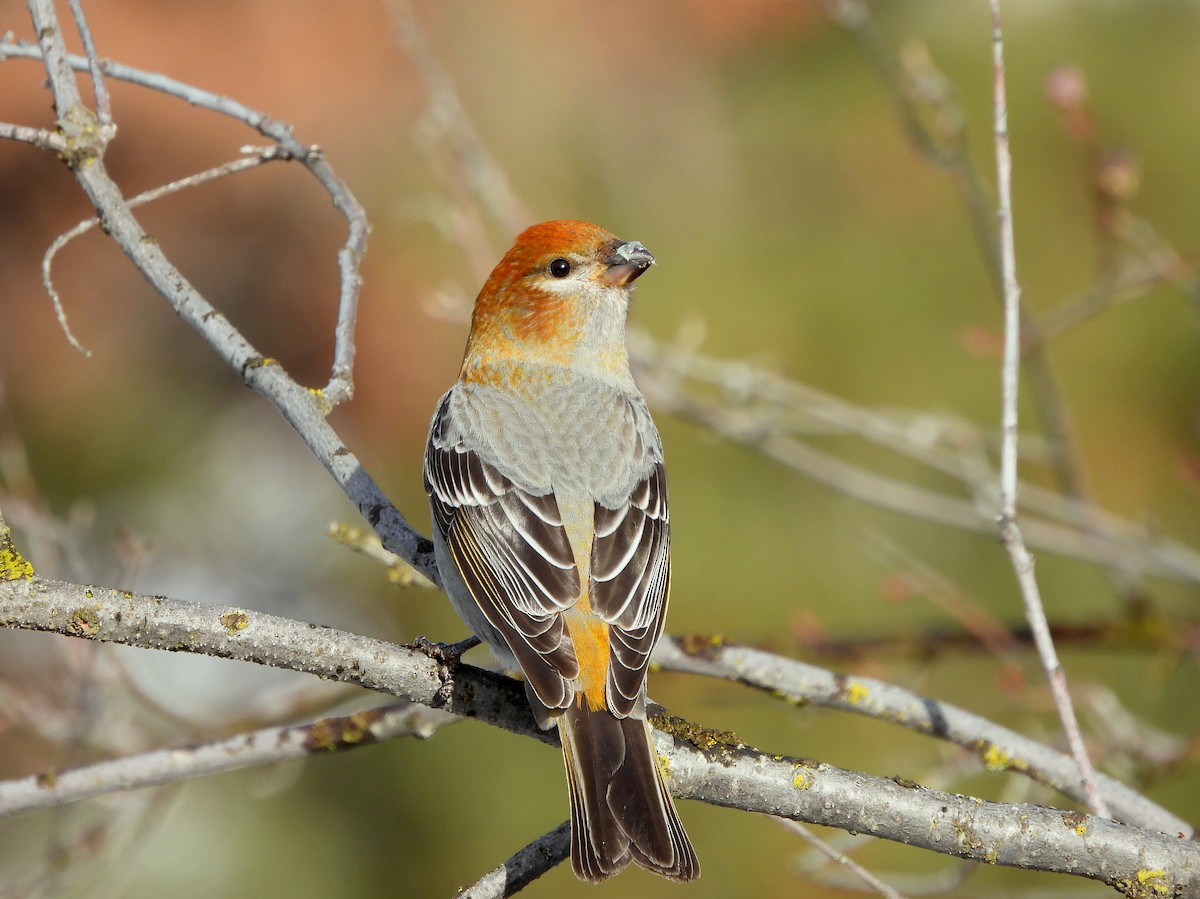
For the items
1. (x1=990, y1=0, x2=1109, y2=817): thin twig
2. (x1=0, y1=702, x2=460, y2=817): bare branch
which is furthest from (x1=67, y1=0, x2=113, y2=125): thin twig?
(x1=990, y1=0, x2=1109, y2=817): thin twig

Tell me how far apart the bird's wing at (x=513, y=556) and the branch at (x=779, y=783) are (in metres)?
0.46

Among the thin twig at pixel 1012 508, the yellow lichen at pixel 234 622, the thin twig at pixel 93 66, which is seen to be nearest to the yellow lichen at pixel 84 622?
the yellow lichen at pixel 234 622

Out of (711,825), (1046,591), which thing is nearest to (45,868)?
(711,825)

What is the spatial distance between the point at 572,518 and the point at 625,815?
3.52ft

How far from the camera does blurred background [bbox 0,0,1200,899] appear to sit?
4676mm

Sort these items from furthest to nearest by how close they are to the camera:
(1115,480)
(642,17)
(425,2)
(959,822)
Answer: (642,17)
(425,2)
(1115,480)
(959,822)

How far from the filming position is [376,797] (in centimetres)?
755

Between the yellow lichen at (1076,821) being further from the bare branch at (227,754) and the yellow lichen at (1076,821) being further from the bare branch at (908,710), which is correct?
the bare branch at (227,754)

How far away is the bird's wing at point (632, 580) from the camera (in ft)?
10.6

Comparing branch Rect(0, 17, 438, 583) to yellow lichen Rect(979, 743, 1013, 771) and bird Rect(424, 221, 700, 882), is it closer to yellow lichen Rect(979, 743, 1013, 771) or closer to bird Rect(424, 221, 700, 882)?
bird Rect(424, 221, 700, 882)

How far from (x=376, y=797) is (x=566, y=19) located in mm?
8276

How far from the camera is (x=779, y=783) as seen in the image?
2742mm

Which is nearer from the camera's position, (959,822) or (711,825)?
(959,822)

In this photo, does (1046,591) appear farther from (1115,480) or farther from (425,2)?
(425,2)
